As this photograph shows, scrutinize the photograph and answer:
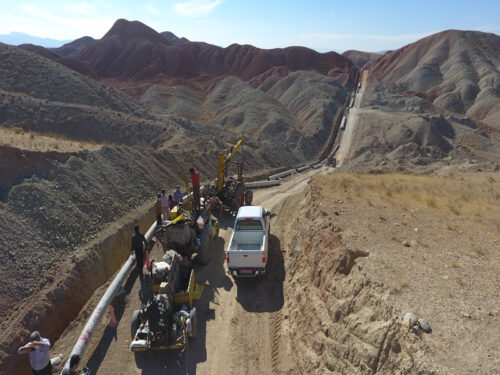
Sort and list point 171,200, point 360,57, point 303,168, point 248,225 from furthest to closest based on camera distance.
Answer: point 360,57 < point 303,168 < point 171,200 < point 248,225

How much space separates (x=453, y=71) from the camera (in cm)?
8075

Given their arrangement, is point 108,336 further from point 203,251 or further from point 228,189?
point 228,189

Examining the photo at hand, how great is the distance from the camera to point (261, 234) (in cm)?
1306

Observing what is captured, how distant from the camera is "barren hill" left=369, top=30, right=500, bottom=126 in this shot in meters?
68.5

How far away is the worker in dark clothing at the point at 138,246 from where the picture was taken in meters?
11.1

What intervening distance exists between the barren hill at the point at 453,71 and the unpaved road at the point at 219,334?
64441 millimetres

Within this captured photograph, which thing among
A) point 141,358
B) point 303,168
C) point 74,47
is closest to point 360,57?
point 74,47

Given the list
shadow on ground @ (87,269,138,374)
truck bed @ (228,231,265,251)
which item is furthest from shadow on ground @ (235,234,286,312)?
shadow on ground @ (87,269,138,374)

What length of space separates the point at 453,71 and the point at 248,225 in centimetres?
8835

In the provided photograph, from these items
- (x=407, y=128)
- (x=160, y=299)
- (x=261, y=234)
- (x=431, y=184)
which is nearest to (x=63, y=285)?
(x=160, y=299)

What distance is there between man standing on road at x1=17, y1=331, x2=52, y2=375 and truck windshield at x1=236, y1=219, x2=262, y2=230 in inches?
293

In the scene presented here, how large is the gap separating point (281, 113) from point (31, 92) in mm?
29805

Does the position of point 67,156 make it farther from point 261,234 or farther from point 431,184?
point 431,184

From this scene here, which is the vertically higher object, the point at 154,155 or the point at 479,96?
the point at 479,96
